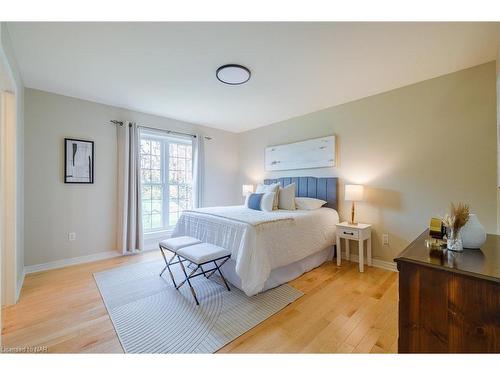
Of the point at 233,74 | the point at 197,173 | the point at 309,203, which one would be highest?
the point at 233,74

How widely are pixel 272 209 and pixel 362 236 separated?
3.99ft

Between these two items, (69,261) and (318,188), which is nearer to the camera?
(69,261)

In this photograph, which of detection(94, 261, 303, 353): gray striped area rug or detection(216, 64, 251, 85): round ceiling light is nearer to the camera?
detection(94, 261, 303, 353): gray striped area rug

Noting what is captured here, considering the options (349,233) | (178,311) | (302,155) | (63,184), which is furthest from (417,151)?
(63,184)

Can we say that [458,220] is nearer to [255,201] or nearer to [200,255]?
[200,255]

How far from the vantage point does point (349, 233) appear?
2762 millimetres

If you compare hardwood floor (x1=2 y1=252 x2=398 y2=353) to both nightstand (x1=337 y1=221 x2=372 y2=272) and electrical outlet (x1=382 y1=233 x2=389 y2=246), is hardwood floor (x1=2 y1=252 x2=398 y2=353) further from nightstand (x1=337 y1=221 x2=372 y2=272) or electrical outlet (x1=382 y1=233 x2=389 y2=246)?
electrical outlet (x1=382 y1=233 x2=389 y2=246)

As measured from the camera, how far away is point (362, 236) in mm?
2658

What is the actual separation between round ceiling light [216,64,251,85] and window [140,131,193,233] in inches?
77.0

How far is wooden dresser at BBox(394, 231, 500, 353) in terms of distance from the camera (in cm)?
83

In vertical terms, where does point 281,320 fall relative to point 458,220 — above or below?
below

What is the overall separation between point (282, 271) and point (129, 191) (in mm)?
Answer: 2653

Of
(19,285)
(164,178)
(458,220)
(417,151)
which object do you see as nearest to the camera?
(458,220)

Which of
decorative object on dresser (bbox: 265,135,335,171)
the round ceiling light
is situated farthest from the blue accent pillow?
the round ceiling light
